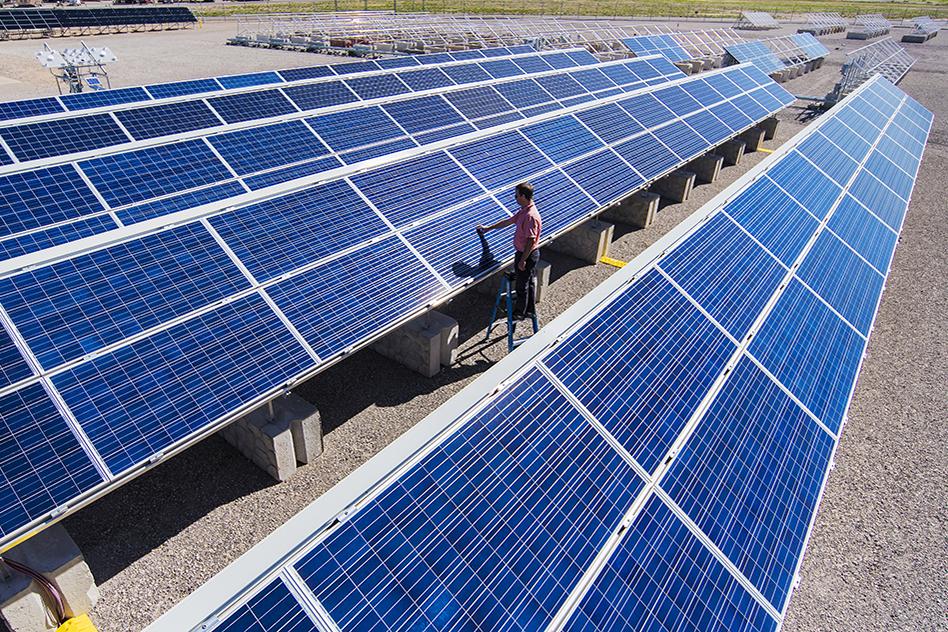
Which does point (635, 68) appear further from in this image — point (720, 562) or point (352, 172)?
point (720, 562)

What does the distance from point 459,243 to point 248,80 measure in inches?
541

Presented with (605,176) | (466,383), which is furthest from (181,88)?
(466,383)

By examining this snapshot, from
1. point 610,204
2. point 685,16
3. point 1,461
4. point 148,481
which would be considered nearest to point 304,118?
point 610,204

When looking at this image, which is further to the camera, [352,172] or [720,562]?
[352,172]

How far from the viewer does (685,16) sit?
322ft

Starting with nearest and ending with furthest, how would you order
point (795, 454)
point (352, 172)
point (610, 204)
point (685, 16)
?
point (795, 454)
point (352, 172)
point (610, 204)
point (685, 16)

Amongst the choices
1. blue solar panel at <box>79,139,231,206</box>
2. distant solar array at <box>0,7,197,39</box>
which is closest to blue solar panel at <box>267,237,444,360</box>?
blue solar panel at <box>79,139,231,206</box>

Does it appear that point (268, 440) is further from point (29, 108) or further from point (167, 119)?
point (29, 108)

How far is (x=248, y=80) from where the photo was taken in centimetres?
2036

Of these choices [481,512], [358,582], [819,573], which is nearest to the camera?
[358,582]

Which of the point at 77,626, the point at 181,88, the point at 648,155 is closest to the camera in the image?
Answer: the point at 77,626

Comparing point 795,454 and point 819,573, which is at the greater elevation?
point 795,454

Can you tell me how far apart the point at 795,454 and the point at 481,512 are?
15.1ft

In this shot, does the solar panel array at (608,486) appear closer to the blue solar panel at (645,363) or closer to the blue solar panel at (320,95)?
the blue solar panel at (645,363)
